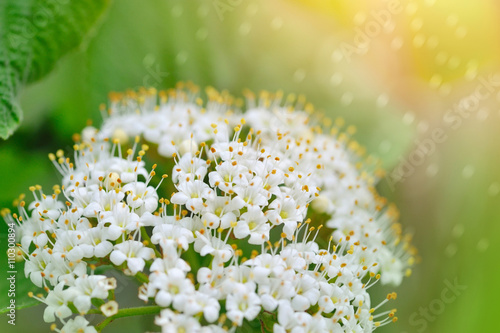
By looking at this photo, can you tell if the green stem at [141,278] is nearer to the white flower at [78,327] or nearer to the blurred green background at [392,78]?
the white flower at [78,327]

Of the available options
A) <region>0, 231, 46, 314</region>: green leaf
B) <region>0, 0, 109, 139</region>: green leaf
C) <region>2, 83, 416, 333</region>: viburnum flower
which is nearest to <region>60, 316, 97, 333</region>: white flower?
<region>2, 83, 416, 333</region>: viburnum flower

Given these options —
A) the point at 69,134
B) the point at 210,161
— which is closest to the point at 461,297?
the point at 210,161

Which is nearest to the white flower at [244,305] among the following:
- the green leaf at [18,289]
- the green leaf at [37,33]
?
the green leaf at [18,289]

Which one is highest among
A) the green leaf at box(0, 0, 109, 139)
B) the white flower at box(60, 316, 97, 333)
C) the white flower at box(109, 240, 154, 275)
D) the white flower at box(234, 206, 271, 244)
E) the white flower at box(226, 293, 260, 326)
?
the green leaf at box(0, 0, 109, 139)

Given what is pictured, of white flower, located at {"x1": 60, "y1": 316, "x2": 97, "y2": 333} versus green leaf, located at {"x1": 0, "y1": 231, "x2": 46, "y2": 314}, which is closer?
white flower, located at {"x1": 60, "y1": 316, "x2": 97, "y2": 333}

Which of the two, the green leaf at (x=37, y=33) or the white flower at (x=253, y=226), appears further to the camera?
the green leaf at (x=37, y=33)

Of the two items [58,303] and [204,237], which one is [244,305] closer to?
[204,237]

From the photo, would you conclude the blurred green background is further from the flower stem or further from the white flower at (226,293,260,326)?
the white flower at (226,293,260,326)
